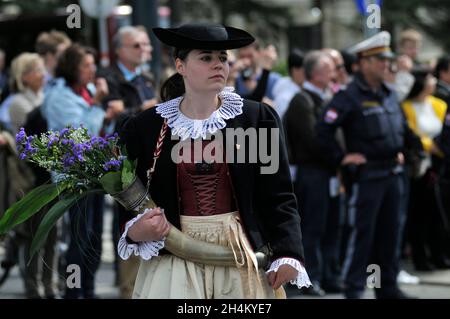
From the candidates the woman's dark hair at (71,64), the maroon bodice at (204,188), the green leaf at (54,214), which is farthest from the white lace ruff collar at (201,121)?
the woman's dark hair at (71,64)

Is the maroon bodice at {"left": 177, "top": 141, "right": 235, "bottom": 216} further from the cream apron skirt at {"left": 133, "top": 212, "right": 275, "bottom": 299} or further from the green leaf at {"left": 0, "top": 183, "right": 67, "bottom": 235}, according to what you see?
the green leaf at {"left": 0, "top": 183, "right": 67, "bottom": 235}

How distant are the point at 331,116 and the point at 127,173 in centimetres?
433

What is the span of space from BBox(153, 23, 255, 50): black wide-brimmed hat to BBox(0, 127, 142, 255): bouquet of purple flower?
0.50 meters

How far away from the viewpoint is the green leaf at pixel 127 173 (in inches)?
180

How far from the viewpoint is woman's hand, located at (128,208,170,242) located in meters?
4.59

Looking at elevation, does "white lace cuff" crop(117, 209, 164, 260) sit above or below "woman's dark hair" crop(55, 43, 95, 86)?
below

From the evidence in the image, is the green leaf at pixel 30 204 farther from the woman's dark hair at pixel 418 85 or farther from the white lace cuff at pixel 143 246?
the woman's dark hair at pixel 418 85

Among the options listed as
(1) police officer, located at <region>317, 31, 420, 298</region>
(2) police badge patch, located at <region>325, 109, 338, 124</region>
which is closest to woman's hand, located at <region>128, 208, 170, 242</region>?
(1) police officer, located at <region>317, 31, 420, 298</region>

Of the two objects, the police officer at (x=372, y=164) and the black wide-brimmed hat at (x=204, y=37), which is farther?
the police officer at (x=372, y=164)

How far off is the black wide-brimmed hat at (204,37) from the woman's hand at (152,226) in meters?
0.71

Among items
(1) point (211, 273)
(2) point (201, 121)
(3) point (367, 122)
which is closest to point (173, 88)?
(2) point (201, 121)

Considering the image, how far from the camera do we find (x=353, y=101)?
8.60m
